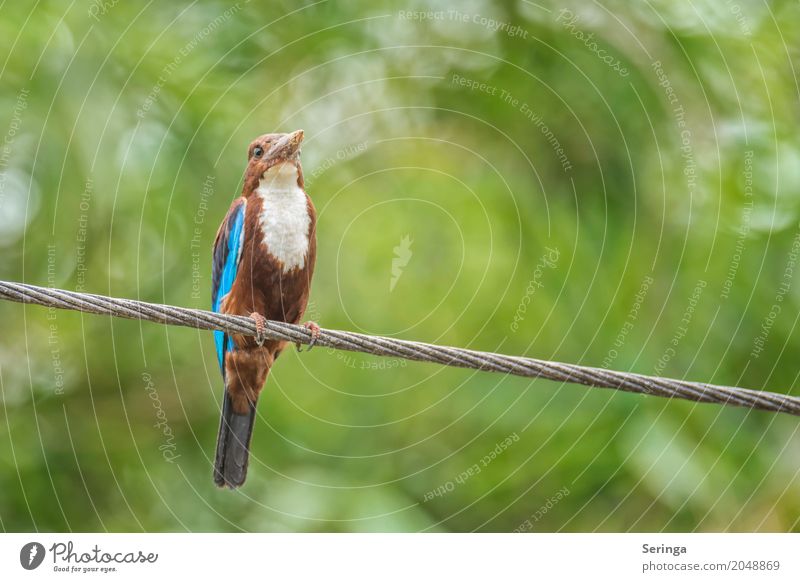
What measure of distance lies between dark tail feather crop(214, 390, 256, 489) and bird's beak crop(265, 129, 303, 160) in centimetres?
100

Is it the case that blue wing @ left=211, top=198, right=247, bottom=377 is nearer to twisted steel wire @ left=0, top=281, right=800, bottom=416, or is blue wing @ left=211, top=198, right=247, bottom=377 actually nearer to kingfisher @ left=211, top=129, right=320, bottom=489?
kingfisher @ left=211, top=129, right=320, bottom=489

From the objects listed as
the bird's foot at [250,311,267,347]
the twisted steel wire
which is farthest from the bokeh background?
the twisted steel wire

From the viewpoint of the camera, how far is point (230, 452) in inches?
147

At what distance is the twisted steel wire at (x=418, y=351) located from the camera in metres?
2.60

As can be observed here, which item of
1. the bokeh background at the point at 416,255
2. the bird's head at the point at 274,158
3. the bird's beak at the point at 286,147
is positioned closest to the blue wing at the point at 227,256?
the bird's head at the point at 274,158

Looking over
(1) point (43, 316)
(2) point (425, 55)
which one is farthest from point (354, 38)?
(1) point (43, 316)

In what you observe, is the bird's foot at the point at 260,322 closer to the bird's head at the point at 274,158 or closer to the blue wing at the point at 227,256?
the blue wing at the point at 227,256

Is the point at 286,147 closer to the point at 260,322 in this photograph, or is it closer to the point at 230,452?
the point at 260,322

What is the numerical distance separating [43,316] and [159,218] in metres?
0.76

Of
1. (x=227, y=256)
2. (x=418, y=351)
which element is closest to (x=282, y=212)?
(x=227, y=256)

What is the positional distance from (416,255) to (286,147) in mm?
1465

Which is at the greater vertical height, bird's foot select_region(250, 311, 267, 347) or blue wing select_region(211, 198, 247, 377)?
blue wing select_region(211, 198, 247, 377)

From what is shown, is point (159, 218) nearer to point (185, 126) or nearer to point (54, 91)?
point (185, 126)

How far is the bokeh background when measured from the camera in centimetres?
457
